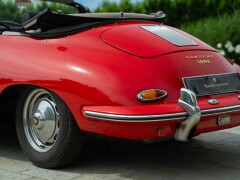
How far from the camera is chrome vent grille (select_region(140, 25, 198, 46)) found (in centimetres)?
466

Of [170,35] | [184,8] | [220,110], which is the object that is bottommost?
[184,8]

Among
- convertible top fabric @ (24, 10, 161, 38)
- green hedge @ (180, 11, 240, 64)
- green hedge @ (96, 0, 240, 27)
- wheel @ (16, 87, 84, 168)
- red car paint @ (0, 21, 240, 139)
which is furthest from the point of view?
green hedge @ (96, 0, 240, 27)

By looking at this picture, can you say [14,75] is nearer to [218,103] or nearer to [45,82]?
[45,82]

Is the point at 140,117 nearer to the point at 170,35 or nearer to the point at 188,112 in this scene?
the point at 188,112

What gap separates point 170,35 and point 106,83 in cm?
101

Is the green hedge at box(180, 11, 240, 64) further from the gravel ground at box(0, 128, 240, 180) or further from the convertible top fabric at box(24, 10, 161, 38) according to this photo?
the convertible top fabric at box(24, 10, 161, 38)

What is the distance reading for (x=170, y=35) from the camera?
477 cm

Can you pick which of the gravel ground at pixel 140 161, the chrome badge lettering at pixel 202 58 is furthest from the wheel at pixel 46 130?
the chrome badge lettering at pixel 202 58

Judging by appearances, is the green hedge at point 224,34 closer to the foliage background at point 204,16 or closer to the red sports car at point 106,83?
the foliage background at point 204,16

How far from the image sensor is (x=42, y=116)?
455 centimetres

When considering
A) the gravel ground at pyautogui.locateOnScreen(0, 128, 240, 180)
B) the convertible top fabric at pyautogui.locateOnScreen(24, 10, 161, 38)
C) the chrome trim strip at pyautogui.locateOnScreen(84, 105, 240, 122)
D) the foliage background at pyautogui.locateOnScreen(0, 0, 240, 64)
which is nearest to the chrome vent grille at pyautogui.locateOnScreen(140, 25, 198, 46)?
the convertible top fabric at pyautogui.locateOnScreen(24, 10, 161, 38)

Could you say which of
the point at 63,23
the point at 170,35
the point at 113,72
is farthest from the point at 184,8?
the point at 113,72

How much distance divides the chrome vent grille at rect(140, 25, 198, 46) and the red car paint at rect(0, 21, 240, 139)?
0.29 feet

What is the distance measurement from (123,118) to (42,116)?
0.92 m
